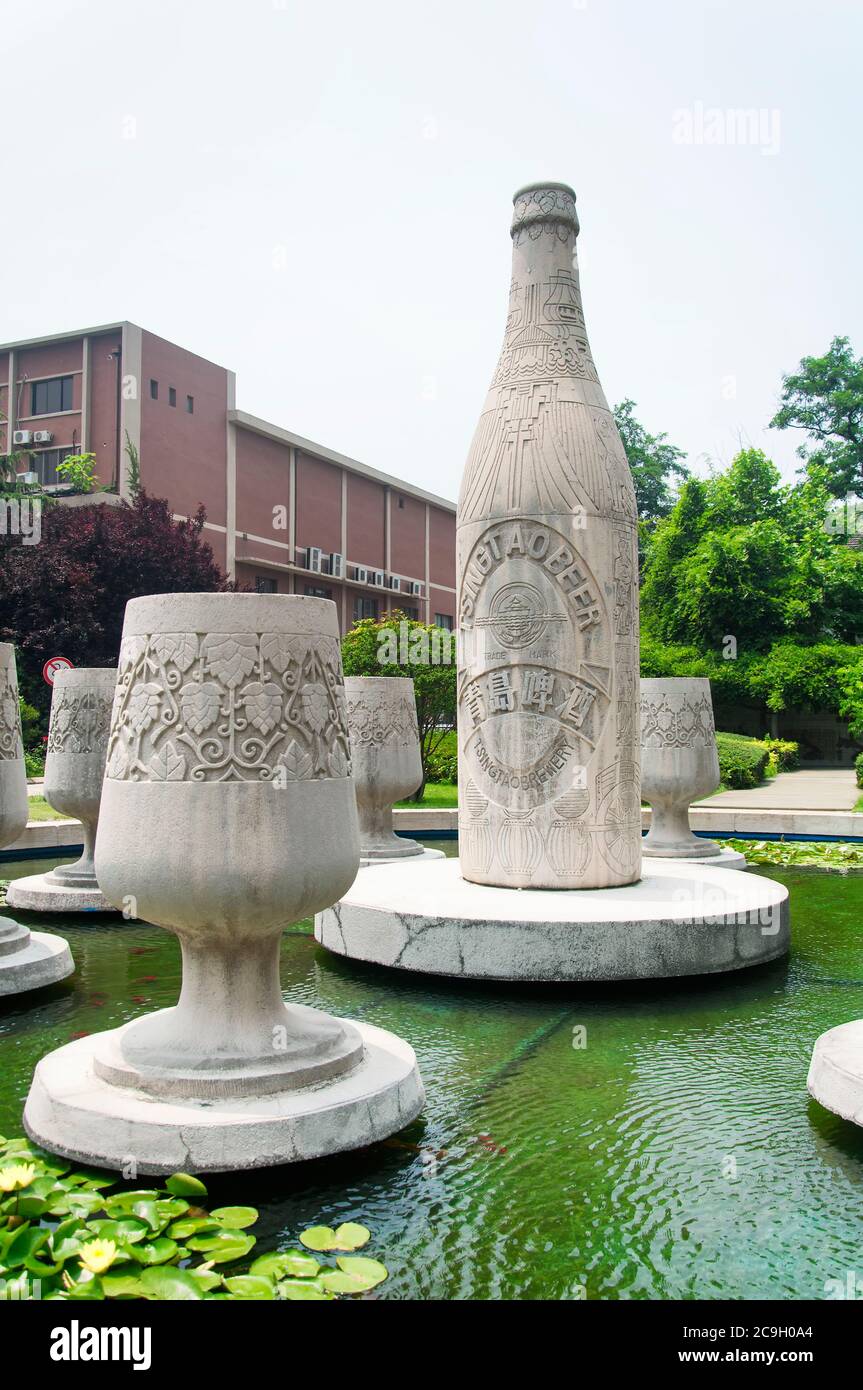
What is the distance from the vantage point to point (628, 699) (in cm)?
648

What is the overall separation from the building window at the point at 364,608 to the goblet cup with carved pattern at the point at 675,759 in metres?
27.2

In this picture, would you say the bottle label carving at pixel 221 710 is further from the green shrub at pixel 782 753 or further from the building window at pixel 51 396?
the building window at pixel 51 396

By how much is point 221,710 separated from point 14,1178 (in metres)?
1.48

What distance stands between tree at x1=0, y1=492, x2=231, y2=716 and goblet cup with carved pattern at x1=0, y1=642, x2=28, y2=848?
16.2 meters

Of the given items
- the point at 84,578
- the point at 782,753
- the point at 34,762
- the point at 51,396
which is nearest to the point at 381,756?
the point at 34,762

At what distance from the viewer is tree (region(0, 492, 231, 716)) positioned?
21641mm

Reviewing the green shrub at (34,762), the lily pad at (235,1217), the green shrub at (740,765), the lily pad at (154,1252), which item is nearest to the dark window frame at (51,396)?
the green shrub at (34,762)

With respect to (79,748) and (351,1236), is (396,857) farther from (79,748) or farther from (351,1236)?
(351,1236)

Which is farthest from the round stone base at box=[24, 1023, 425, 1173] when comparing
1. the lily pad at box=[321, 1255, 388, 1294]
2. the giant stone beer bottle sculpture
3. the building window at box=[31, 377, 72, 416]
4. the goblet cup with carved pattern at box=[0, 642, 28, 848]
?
the building window at box=[31, 377, 72, 416]

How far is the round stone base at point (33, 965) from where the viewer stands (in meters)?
5.21

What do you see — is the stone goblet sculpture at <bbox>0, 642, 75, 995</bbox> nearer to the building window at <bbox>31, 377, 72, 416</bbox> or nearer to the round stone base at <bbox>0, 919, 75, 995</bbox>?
the round stone base at <bbox>0, 919, 75, 995</bbox>

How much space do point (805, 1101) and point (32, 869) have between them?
25.3 feet

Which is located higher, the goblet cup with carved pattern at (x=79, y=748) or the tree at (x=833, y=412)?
the tree at (x=833, y=412)
